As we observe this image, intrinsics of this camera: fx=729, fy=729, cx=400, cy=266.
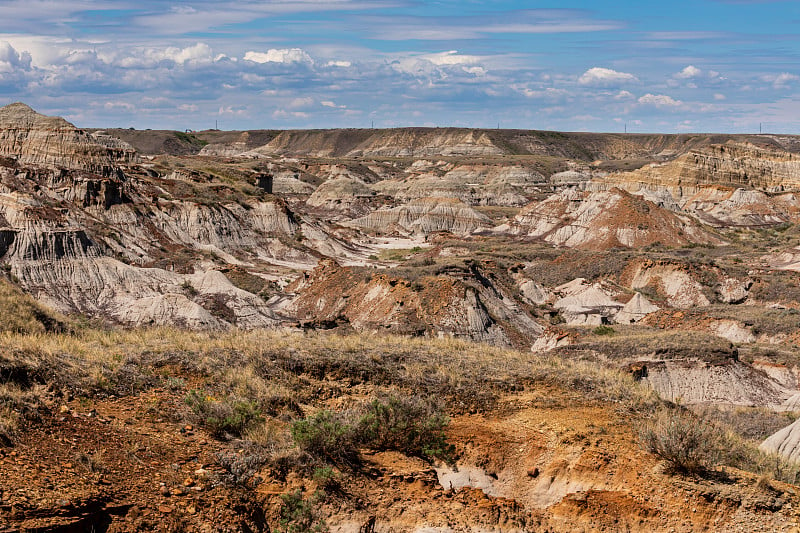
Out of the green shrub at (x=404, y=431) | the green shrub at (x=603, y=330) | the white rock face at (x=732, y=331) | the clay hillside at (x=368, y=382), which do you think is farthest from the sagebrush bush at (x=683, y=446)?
the white rock face at (x=732, y=331)

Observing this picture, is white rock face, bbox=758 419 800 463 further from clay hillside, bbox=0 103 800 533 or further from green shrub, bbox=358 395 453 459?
green shrub, bbox=358 395 453 459

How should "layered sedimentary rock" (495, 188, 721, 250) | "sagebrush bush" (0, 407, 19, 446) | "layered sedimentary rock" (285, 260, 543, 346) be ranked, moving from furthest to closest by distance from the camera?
"layered sedimentary rock" (495, 188, 721, 250)
"layered sedimentary rock" (285, 260, 543, 346)
"sagebrush bush" (0, 407, 19, 446)

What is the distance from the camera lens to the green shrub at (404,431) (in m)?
11.2

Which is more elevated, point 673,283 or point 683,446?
point 683,446

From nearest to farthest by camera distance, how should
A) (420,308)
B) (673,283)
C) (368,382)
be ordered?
(368,382), (420,308), (673,283)

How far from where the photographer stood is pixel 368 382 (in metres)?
13.9

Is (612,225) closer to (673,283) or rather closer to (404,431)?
(673,283)

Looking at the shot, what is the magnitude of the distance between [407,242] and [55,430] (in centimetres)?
8868

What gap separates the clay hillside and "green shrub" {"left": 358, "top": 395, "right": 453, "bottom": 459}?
4 cm

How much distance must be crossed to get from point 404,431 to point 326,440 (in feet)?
4.93

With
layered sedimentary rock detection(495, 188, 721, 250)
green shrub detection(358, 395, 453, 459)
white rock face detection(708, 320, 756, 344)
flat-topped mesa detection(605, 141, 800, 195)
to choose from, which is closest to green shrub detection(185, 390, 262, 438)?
green shrub detection(358, 395, 453, 459)

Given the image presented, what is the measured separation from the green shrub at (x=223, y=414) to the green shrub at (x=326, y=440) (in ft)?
2.62

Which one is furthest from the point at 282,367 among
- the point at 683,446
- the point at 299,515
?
the point at 683,446

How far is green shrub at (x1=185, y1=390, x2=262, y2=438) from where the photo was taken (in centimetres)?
1084
